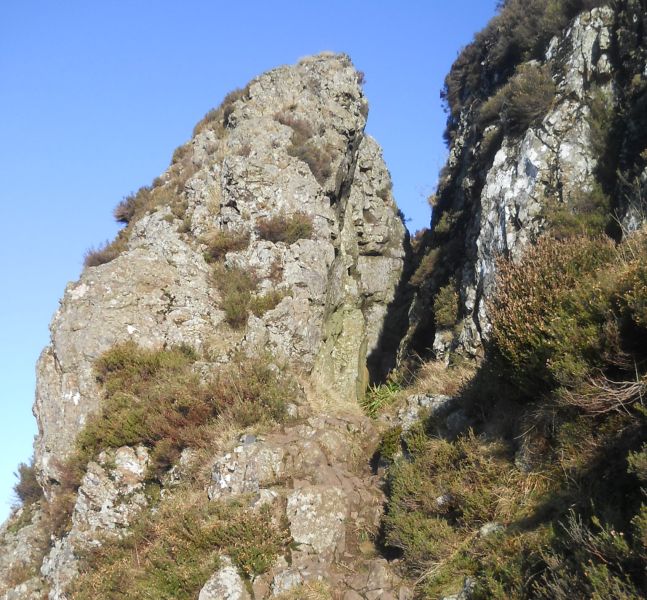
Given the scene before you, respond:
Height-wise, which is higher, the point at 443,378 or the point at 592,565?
the point at 443,378

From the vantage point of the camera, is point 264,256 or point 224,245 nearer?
point 264,256

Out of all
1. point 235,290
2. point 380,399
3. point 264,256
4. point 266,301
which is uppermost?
point 264,256

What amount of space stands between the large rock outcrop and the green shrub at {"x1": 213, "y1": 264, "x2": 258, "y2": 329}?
199mm

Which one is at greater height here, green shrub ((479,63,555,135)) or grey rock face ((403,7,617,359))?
green shrub ((479,63,555,135))

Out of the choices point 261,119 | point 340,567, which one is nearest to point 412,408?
point 340,567

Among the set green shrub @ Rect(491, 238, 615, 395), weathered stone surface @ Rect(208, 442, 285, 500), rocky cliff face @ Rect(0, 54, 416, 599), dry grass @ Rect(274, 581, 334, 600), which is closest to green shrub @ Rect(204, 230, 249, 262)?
rocky cliff face @ Rect(0, 54, 416, 599)

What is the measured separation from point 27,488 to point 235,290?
28.8 ft

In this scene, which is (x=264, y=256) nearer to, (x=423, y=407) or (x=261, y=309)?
(x=261, y=309)

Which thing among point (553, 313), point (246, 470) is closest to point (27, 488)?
point (246, 470)

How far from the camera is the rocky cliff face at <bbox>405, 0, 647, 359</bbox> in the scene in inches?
582

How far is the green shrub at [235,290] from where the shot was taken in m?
16.6

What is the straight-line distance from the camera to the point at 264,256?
18.0 metres

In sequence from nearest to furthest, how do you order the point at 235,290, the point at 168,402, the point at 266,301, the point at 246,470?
the point at 246,470 → the point at 168,402 → the point at 266,301 → the point at 235,290

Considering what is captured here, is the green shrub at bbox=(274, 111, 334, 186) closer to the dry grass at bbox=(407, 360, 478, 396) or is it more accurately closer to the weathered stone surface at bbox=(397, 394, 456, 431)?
the dry grass at bbox=(407, 360, 478, 396)
